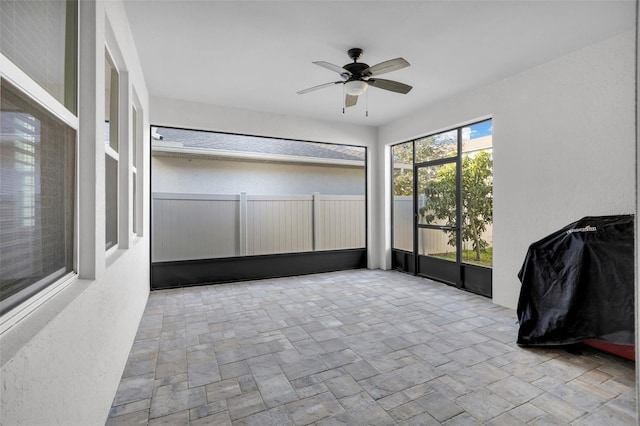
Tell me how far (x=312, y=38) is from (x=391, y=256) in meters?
4.32

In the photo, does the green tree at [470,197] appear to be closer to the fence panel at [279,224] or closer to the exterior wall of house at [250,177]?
the exterior wall of house at [250,177]

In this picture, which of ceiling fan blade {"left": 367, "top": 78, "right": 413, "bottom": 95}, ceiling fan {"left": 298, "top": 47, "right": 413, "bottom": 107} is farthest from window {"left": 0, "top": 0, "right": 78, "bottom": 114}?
ceiling fan blade {"left": 367, "top": 78, "right": 413, "bottom": 95}

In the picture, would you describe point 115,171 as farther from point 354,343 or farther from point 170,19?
point 354,343

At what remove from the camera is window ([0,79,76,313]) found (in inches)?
39.4

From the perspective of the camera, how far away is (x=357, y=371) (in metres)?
2.41

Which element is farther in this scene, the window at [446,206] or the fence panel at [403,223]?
the fence panel at [403,223]

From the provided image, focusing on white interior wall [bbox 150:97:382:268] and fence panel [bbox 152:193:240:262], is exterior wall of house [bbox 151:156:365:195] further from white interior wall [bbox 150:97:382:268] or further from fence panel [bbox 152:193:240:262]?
white interior wall [bbox 150:97:382:268]

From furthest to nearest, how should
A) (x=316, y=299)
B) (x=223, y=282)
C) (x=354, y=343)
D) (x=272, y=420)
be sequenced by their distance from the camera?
(x=223, y=282) < (x=316, y=299) < (x=354, y=343) < (x=272, y=420)

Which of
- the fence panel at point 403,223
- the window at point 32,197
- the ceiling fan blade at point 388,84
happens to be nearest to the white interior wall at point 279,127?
the fence panel at point 403,223

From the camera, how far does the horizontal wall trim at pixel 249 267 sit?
486 cm

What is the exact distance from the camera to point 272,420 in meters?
1.87

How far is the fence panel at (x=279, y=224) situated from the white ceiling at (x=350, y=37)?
207 centimetres

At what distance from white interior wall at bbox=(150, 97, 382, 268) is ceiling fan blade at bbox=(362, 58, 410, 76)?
2.47 meters

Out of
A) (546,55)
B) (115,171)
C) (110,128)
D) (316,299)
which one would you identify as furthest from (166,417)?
(546,55)
